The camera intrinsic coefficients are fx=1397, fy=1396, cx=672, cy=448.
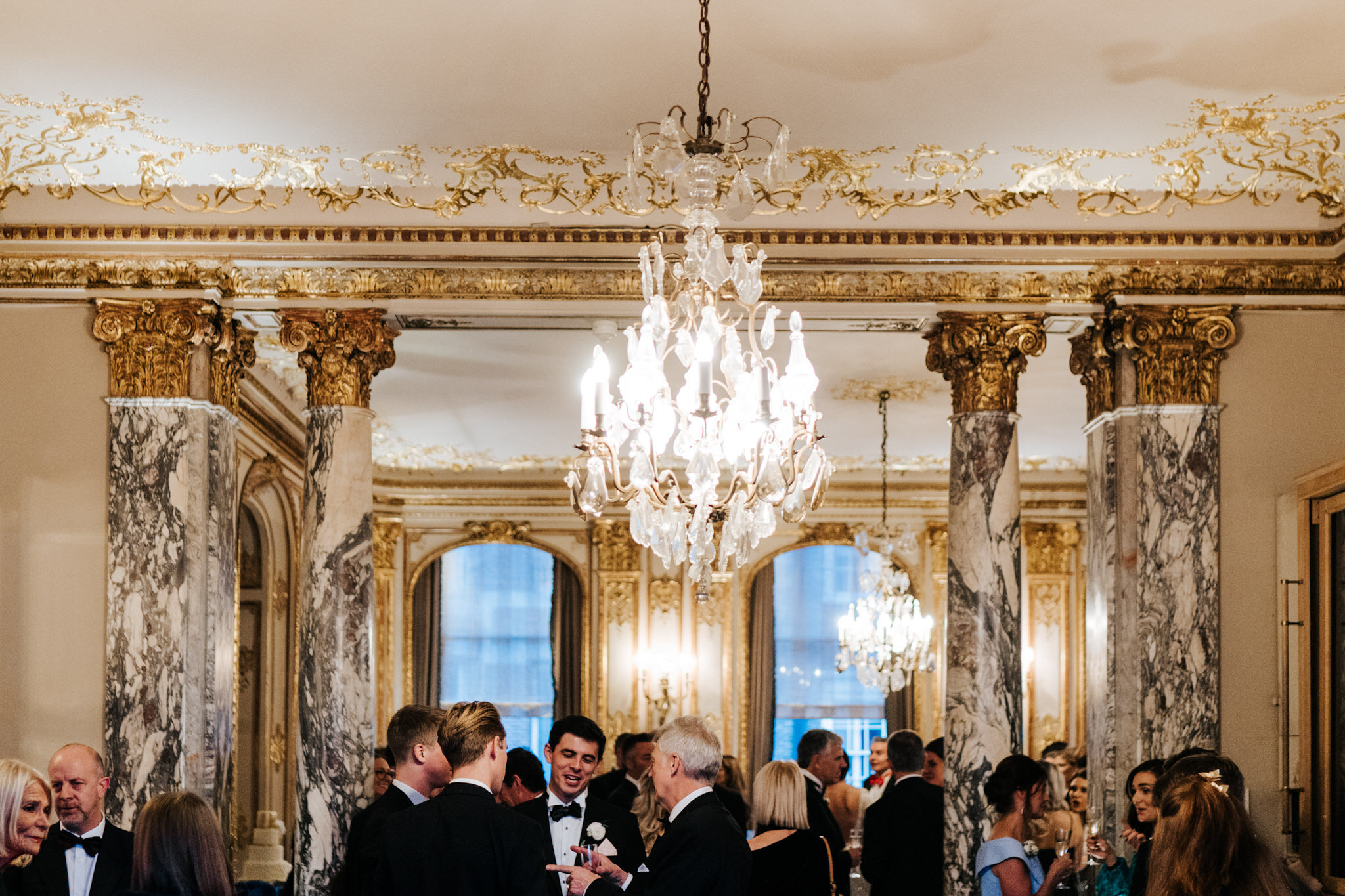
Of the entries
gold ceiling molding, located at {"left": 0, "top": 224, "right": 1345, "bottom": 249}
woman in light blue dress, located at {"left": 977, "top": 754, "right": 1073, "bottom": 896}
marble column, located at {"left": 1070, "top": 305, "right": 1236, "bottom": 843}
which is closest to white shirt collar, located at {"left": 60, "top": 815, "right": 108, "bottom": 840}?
woman in light blue dress, located at {"left": 977, "top": 754, "right": 1073, "bottom": 896}

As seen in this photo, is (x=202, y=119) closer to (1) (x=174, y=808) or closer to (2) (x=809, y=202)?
(2) (x=809, y=202)

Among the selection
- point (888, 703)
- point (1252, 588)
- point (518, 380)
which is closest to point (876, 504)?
point (888, 703)

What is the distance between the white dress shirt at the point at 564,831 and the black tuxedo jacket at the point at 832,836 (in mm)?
1189

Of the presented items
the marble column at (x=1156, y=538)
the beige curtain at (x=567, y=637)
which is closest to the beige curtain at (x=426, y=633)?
the beige curtain at (x=567, y=637)

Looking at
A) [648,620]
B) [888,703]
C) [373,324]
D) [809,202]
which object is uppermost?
[809,202]

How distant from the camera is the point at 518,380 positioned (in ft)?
39.1

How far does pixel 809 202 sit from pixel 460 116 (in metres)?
2.04

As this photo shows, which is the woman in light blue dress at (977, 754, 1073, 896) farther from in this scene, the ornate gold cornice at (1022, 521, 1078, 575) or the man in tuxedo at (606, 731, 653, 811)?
the ornate gold cornice at (1022, 521, 1078, 575)

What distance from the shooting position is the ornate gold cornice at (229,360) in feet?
26.1

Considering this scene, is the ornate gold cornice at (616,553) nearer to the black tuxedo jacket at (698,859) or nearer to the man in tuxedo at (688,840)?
the man in tuxedo at (688,840)

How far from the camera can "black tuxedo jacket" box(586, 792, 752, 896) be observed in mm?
4121

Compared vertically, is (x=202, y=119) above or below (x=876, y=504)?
above

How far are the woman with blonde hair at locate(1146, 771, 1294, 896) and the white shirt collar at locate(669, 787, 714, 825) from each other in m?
1.38

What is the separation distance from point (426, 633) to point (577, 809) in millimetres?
12422
